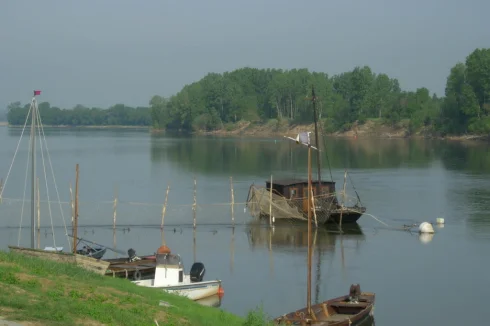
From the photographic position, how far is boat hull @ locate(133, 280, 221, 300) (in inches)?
1093

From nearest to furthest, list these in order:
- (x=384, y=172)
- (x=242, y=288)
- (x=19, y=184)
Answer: (x=242, y=288) < (x=19, y=184) < (x=384, y=172)

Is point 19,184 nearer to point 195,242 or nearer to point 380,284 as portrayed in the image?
point 195,242

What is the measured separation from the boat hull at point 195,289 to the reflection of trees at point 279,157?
49050 millimetres

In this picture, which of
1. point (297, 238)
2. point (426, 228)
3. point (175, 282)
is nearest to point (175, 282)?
point (175, 282)

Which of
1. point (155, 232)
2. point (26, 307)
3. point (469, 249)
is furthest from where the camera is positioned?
point (155, 232)

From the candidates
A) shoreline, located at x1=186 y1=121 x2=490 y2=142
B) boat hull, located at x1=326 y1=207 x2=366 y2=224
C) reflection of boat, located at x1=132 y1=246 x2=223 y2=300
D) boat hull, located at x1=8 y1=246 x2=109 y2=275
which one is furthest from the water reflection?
shoreline, located at x1=186 y1=121 x2=490 y2=142

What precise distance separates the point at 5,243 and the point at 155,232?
8.78m

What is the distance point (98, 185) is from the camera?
2726 inches

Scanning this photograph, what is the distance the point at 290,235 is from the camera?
43.2 meters

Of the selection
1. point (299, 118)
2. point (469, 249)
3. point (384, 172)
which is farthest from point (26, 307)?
point (299, 118)

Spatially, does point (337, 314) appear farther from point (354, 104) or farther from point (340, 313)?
point (354, 104)

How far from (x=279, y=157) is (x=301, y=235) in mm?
58311

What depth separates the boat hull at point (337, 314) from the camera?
74.9 feet

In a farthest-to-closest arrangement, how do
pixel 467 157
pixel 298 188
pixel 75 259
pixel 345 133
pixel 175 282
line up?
pixel 345 133 → pixel 467 157 → pixel 298 188 → pixel 175 282 → pixel 75 259
